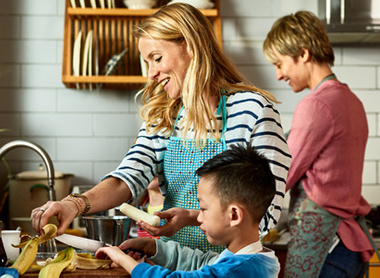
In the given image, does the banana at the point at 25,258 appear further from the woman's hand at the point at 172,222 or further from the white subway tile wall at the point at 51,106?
the white subway tile wall at the point at 51,106

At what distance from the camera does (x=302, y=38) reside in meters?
2.40

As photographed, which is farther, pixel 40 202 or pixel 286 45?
pixel 40 202

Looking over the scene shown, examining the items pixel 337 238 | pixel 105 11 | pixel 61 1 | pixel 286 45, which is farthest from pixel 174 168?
pixel 61 1

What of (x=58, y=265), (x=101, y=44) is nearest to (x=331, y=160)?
(x=58, y=265)

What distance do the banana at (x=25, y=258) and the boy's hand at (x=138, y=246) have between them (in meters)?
0.21

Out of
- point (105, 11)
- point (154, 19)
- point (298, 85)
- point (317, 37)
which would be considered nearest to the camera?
point (154, 19)

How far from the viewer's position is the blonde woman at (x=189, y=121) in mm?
1594

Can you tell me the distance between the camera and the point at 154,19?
166cm

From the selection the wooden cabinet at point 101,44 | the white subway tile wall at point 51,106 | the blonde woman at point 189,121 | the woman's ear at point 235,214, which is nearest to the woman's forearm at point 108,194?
the blonde woman at point 189,121

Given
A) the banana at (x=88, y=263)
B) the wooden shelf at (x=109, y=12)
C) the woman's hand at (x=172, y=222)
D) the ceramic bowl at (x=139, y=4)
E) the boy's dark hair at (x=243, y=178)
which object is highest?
the ceramic bowl at (x=139, y=4)

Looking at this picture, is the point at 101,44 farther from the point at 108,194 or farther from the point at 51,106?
the point at 108,194

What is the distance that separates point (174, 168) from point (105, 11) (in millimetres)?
1874

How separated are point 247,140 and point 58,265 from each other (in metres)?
0.62

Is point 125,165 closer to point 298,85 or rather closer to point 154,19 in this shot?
point 154,19
